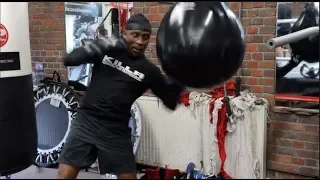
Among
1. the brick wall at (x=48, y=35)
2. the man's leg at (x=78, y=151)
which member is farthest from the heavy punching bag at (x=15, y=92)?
the brick wall at (x=48, y=35)

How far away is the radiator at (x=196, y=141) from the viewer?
3.33 meters

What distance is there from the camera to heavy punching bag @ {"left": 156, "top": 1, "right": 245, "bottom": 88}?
142 centimetres

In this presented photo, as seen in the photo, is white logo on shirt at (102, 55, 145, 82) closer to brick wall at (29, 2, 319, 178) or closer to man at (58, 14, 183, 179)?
man at (58, 14, 183, 179)

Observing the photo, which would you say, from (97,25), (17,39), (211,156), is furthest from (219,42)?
(97,25)

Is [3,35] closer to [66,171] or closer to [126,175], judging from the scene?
[66,171]

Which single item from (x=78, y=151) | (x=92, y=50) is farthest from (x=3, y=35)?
(x=78, y=151)

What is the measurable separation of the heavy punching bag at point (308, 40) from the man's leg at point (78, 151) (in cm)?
180

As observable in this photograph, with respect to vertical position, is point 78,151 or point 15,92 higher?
point 15,92

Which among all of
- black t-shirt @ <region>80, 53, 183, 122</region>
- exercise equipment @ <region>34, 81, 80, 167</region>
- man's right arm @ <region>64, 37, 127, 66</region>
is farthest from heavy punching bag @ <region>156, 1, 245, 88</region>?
exercise equipment @ <region>34, 81, 80, 167</region>

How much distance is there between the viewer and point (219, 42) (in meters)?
1.43

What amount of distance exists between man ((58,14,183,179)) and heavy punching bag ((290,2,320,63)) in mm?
1312

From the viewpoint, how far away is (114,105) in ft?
7.95

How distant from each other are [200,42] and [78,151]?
1269mm

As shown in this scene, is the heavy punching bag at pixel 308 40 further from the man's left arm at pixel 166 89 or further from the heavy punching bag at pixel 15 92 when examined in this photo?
the heavy punching bag at pixel 15 92
